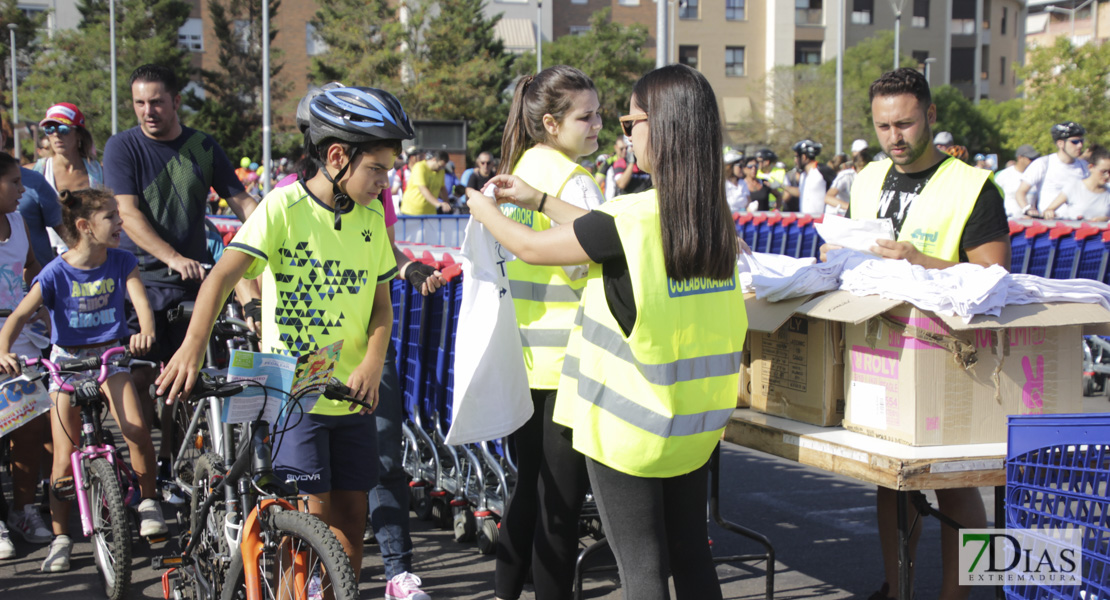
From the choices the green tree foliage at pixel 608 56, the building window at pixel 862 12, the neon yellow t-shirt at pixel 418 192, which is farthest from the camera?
the building window at pixel 862 12

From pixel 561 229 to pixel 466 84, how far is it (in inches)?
1759

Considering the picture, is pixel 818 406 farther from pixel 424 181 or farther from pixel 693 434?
pixel 424 181

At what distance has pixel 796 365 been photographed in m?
3.94

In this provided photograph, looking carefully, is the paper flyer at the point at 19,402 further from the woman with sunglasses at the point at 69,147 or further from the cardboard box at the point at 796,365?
the cardboard box at the point at 796,365

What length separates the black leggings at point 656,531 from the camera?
2.83m

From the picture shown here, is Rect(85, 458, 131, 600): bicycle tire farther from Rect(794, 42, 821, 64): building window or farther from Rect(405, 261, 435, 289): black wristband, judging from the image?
Rect(794, 42, 821, 64): building window

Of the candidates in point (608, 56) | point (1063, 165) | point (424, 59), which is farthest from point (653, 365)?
point (608, 56)

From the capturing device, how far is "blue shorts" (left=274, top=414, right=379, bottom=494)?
3.48m

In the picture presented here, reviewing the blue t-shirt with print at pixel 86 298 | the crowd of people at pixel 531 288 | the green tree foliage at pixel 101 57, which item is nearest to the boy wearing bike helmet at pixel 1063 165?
the crowd of people at pixel 531 288

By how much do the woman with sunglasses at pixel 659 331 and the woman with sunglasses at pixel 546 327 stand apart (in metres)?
0.54

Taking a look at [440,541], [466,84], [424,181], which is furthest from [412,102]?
[440,541]

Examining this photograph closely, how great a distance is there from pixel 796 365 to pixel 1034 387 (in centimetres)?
84

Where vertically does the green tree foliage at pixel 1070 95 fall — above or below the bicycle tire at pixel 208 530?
above

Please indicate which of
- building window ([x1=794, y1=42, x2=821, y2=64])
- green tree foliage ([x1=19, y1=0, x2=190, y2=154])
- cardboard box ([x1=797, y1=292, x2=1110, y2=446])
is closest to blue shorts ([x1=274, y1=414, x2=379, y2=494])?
cardboard box ([x1=797, y1=292, x2=1110, y2=446])
